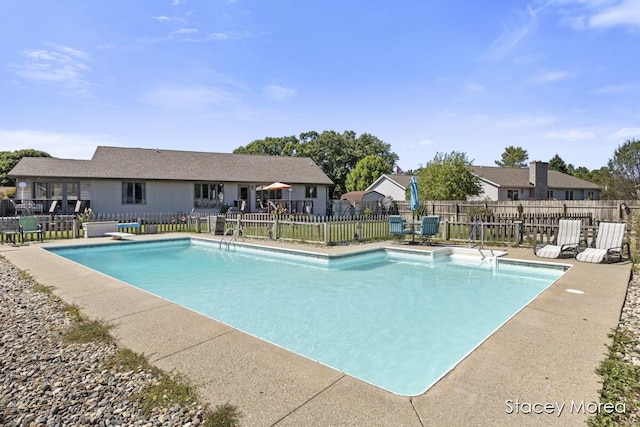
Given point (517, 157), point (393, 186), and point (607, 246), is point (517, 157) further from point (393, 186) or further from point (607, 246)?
point (607, 246)

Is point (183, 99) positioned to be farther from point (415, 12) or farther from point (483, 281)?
point (483, 281)

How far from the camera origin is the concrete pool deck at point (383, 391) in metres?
2.61

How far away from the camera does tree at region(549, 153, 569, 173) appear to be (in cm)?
6303

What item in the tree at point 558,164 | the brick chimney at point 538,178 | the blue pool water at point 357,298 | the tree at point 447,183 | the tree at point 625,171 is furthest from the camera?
the tree at point 558,164

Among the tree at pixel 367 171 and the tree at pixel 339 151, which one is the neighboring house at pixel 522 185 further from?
the tree at pixel 339 151

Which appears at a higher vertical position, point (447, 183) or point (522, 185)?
point (522, 185)

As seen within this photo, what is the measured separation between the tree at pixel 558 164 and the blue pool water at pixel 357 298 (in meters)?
65.4

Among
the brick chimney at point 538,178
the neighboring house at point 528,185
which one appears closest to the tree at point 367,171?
the neighboring house at point 528,185

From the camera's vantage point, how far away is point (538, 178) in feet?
117

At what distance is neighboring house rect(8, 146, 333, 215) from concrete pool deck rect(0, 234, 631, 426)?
60.1 ft

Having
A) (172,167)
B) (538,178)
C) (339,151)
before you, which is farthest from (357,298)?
(339,151)

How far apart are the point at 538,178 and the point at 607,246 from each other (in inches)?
1197

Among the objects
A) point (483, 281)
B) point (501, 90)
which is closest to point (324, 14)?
point (501, 90)

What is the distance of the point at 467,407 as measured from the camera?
269 cm
